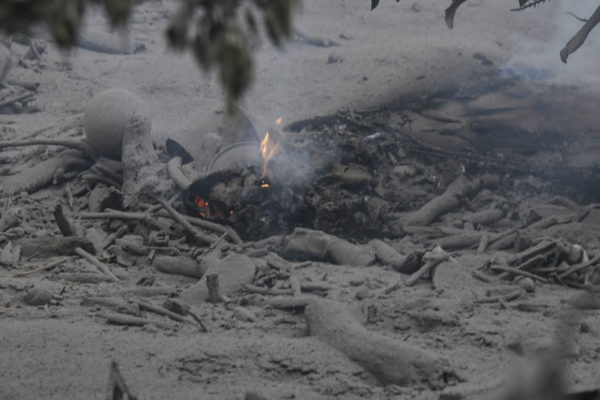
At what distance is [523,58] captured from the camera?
15484mm

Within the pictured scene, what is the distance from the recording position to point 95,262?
6742 millimetres

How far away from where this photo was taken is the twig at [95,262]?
647 centimetres

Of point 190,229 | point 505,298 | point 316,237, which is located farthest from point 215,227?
point 505,298

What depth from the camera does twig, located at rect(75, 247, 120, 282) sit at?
21.2ft

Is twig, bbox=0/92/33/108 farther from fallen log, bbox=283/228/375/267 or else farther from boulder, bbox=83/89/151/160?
fallen log, bbox=283/228/375/267

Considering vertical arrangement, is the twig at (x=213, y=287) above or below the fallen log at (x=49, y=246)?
above

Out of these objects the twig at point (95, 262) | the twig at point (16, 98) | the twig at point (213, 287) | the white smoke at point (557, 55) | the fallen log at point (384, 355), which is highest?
the fallen log at point (384, 355)

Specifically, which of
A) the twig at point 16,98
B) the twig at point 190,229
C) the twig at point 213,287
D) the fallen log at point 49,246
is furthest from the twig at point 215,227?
the twig at point 16,98

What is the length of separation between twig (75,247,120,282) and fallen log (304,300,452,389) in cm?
268

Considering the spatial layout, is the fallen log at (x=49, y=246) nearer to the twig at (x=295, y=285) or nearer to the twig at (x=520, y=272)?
the twig at (x=295, y=285)

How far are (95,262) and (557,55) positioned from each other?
43.0ft

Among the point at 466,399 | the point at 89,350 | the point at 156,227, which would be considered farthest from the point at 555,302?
the point at 156,227

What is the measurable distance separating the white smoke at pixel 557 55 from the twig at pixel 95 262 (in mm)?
10440

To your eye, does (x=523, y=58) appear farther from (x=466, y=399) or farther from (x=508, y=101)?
(x=466, y=399)
